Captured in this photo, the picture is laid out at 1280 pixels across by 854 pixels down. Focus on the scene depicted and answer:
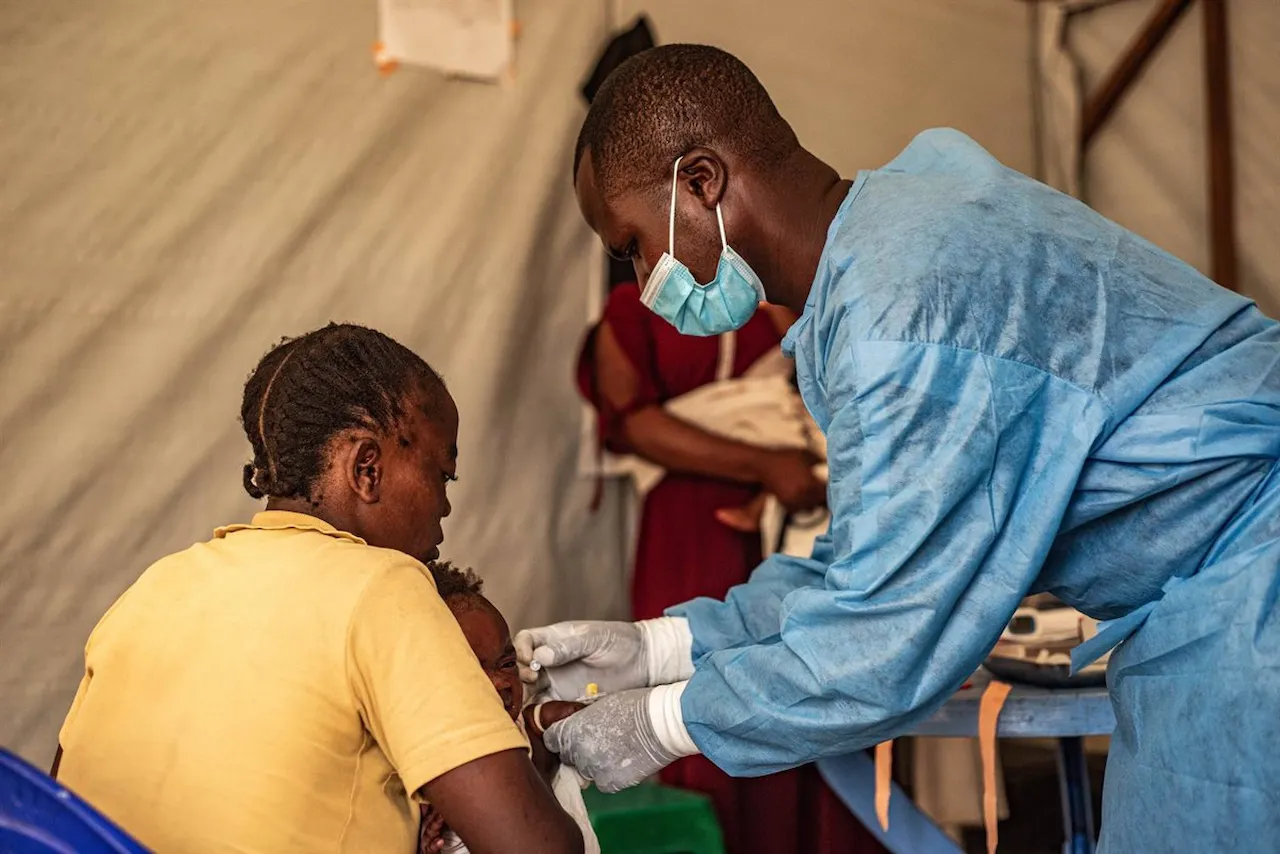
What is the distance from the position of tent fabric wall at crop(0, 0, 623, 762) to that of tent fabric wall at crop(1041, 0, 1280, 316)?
183cm

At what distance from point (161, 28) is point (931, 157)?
5.53 ft

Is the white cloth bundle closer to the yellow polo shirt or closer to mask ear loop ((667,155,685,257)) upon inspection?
mask ear loop ((667,155,685,257))

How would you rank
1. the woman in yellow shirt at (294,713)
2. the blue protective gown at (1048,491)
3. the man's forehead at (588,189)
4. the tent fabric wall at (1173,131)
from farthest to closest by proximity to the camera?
1. the tent fabric wall at (1173,131)
2. the man's forehead at (588,189)
3. the blue protective gown at (1048,491)
4. the woman in yellow shirt at (294,713)

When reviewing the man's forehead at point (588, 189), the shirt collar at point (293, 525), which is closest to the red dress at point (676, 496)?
the man's forehead at point (588, 189)

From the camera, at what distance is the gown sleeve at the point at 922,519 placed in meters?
1.23

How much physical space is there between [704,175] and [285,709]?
81 centimetres

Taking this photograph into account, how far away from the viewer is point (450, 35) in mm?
2861

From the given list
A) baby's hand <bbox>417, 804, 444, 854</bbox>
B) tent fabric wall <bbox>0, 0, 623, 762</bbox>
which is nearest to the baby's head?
baby's hand <bbox>417, 804, 444, 854</bbox>

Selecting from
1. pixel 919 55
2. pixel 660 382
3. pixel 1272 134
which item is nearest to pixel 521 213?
pixel 660 382

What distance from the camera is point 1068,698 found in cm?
184

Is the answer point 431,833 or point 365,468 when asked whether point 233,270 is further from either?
point 431,833

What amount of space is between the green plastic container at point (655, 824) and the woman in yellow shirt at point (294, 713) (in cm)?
97

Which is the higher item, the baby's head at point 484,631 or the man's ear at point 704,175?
the man's ear at point 704,175

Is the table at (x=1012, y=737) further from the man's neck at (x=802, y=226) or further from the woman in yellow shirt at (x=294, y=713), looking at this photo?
the woman in yellow shirt at (x=294, y=713)
